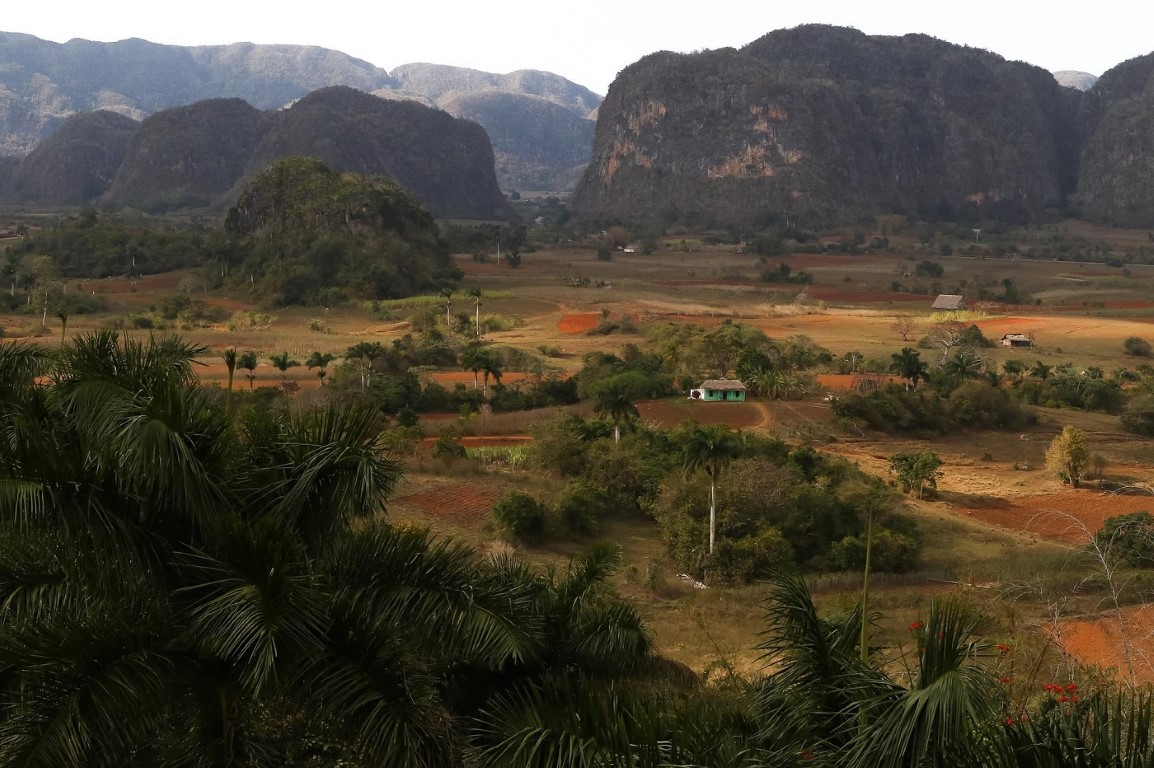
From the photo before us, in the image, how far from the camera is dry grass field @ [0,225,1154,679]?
17906mm

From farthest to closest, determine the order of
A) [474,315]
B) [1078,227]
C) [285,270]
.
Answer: [1078,227], [285,270], [474,315]

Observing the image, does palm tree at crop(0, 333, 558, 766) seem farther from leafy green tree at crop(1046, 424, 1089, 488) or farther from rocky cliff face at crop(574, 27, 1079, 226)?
rocky cliff face at crop(574, 27, 1079, 226)

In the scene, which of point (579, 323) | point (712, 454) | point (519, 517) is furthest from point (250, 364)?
point (579, 323)

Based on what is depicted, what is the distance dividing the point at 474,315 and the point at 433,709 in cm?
5062

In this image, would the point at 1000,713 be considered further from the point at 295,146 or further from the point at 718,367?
the point at 295,146

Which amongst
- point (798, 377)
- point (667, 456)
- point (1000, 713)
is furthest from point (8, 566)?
point (798, 377)

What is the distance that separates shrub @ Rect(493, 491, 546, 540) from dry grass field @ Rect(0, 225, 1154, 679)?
0.33 m

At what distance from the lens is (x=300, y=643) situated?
18.2 feet

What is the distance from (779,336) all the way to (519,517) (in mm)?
33370

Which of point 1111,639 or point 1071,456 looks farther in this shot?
point 1071,456

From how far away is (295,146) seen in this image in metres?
140

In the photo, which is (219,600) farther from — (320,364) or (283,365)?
(320,364)

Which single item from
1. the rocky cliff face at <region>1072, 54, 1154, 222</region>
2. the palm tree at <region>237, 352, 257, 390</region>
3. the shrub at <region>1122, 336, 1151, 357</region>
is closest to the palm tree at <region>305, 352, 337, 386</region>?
the palm tree at <region>237, 352, 257, 390</region>

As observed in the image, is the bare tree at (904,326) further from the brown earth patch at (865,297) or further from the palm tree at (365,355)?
the palm tree at (365,355)
